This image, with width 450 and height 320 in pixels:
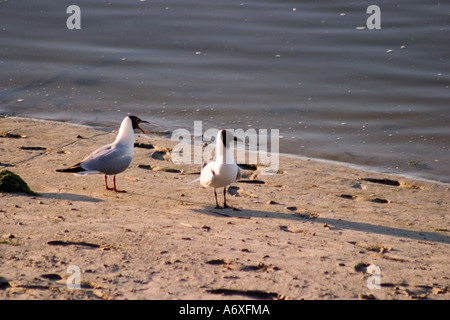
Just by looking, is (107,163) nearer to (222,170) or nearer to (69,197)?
(69,197)

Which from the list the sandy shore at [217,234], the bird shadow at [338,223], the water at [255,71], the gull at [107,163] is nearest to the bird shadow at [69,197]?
the sandy shore at [217,234]

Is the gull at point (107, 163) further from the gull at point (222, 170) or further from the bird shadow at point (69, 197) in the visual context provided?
the gull at point (222, 170)

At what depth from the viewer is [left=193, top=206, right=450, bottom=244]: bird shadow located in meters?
6.31

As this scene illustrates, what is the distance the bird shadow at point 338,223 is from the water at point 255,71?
240 centimetres

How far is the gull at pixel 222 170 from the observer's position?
6.86 m

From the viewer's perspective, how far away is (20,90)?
38.5 feet

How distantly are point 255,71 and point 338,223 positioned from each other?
6162 mm

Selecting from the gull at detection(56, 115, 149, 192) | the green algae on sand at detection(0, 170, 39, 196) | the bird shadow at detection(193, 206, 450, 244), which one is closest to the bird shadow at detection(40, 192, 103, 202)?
the green algae on sand at detection(0, 170, 39, 196)

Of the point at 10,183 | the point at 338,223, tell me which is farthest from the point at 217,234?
the point at 10,183

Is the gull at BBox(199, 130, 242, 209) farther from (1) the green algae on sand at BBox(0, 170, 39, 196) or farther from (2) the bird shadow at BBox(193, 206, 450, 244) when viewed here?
(1) the green algae on sand at BBox(0, 170, 39, 196)

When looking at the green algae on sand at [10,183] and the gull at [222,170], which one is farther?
the gull at [222,170]

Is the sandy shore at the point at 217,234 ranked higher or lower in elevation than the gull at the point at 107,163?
lower

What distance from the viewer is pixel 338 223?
6508 mm

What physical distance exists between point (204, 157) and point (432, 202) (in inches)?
111
